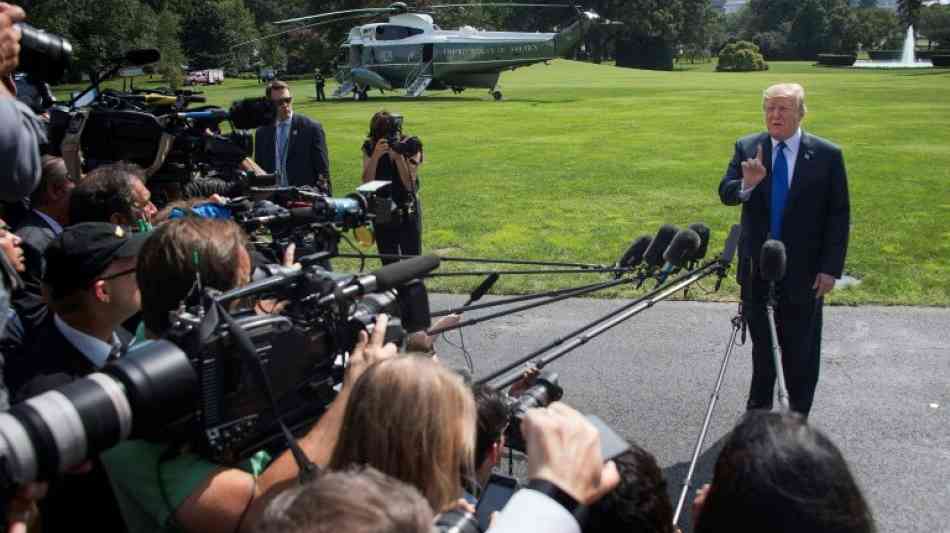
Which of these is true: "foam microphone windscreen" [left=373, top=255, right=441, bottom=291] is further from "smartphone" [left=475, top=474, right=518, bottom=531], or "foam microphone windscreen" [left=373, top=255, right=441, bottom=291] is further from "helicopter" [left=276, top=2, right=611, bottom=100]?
"helicopter" [left=276, top=2, right=611, bottom=100]

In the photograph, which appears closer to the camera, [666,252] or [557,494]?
[557,494]

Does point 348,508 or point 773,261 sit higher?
point 348,508

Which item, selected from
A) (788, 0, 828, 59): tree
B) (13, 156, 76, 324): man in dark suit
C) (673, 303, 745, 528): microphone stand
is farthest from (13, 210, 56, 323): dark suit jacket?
(788, 0, 828, 59): tree

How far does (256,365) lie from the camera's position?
2178 millimetres

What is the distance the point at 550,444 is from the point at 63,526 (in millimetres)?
1737

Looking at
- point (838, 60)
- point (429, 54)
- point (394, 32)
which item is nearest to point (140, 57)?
point (429, 54)

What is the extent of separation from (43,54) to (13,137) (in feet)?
3.27

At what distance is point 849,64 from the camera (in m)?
87.4

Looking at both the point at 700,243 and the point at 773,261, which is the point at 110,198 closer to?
the point at 700,243

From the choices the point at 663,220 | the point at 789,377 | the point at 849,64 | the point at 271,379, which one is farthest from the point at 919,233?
the point at 849,64

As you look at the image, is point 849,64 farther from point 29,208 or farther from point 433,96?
point 29,208

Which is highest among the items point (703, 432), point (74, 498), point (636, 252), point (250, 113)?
point (250, 113)

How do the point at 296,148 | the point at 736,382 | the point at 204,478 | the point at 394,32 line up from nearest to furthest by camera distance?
the point at 204,478 → the point at 736,382 → the point at 296,148 → the point at 394,32

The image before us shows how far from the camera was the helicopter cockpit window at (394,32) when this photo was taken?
143 ft
